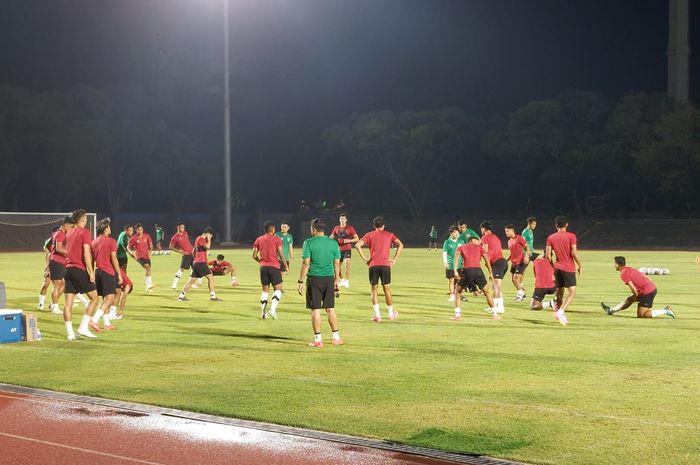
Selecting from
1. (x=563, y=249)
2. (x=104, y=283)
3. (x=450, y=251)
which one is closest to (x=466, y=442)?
(x=104, y=283)

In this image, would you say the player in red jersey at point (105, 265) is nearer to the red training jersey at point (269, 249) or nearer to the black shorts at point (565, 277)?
the red training jersey at point (269, 249)

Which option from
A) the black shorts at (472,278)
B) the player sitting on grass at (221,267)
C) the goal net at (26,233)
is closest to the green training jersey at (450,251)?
the black shorts at (472,278)

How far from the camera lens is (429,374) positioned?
11.3m

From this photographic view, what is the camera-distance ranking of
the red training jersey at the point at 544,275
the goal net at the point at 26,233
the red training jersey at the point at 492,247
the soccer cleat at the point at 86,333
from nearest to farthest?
the soccer cleat at the point at 86,333 < the red training jersey at the point at 492,247 < the red training jersey at the point at 544,275 < the goal net at the point at 26,233

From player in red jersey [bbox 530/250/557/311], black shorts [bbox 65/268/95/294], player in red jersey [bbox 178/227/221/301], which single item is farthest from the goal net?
black shorts [bbox 65/268/95/294]

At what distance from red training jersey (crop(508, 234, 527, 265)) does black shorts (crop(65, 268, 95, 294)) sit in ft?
34.3

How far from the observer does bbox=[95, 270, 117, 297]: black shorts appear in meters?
14.9

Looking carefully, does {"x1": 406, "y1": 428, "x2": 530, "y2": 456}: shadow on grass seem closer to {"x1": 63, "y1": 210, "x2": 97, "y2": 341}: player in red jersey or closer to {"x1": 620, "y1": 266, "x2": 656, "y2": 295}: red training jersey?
{"x1": 63, "y1": 210, "x2": 97, "y2": 341}: player in red jersey

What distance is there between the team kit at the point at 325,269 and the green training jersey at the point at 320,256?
15mm

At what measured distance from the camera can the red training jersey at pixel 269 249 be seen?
1802 centimetres

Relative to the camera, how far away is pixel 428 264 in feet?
135

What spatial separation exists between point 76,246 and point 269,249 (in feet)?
15.9

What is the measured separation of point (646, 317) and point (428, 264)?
23.7 metres

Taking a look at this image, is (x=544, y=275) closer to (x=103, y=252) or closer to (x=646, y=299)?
(x=646, y=299)
